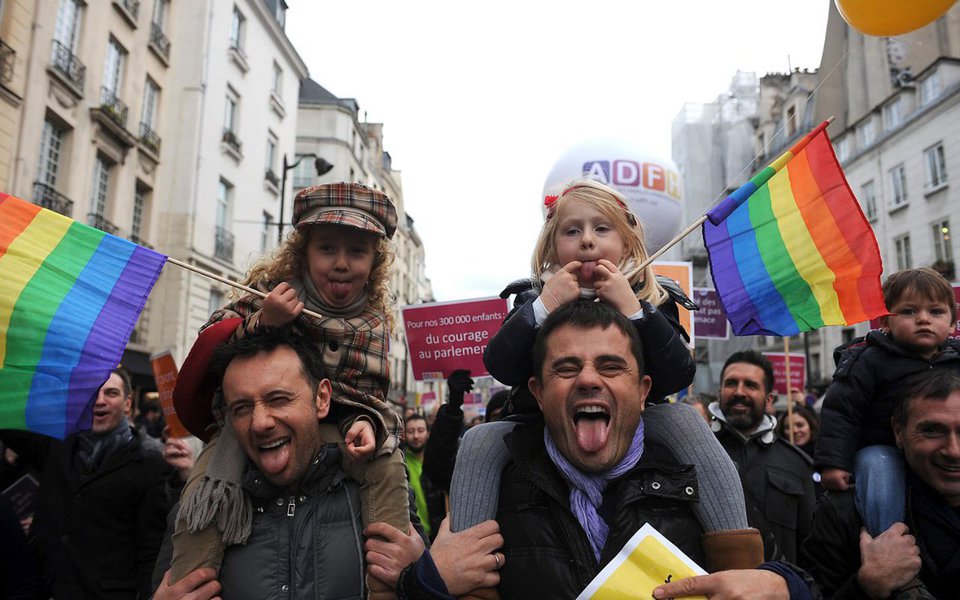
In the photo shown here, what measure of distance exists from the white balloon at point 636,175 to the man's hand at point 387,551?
7.09m

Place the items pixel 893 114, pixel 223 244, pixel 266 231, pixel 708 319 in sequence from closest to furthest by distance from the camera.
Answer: pixel 708 319
pixel 223 244
pixel 266 231
pixel 893 114

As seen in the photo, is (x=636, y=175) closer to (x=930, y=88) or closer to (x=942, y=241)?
(x=942, y=241)

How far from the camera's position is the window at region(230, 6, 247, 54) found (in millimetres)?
23109

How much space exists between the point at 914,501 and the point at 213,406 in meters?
2.66

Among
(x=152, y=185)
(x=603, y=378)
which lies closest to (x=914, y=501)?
(x=603, y=378)

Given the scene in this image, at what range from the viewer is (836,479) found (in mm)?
2934

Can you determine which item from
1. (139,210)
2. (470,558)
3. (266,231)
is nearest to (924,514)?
(470,558)

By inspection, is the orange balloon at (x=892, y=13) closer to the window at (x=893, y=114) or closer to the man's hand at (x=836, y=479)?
the man's hand at (x=836, y=479)

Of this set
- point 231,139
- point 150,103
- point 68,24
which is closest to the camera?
point 68,24

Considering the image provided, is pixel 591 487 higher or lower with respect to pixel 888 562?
higher

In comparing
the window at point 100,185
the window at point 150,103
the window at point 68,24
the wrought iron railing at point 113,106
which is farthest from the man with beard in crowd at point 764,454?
the window at point 150,103

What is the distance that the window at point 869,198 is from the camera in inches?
1051

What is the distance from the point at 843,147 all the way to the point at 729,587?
31.8 meters

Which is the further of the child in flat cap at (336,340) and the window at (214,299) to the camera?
Answer: the window at (214,299)
